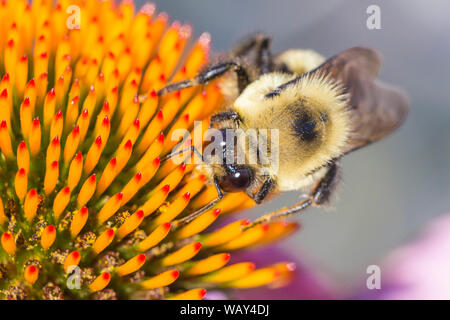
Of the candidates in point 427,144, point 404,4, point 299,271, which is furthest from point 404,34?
point 299,271

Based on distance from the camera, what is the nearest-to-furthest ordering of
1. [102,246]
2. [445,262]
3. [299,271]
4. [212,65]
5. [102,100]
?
1. [102,246]
2. [102,100]
3. [212,65]
4. [445,262]
5. [299,271]

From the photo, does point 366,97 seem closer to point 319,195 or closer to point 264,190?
point 319,195

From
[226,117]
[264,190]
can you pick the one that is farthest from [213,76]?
[264,190]

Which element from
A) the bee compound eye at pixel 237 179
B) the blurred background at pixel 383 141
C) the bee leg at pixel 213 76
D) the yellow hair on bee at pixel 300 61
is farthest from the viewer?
the blurred background at pixel 383 141

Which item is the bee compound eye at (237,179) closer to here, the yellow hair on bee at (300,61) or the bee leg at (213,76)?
the bee leg at (213,76)

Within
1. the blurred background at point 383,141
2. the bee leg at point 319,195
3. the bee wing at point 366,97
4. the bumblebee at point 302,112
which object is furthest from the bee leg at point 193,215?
the blurred background at point 383,141

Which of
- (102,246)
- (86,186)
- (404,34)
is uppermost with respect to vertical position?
(404,34)

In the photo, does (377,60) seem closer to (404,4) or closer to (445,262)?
(445,262)
